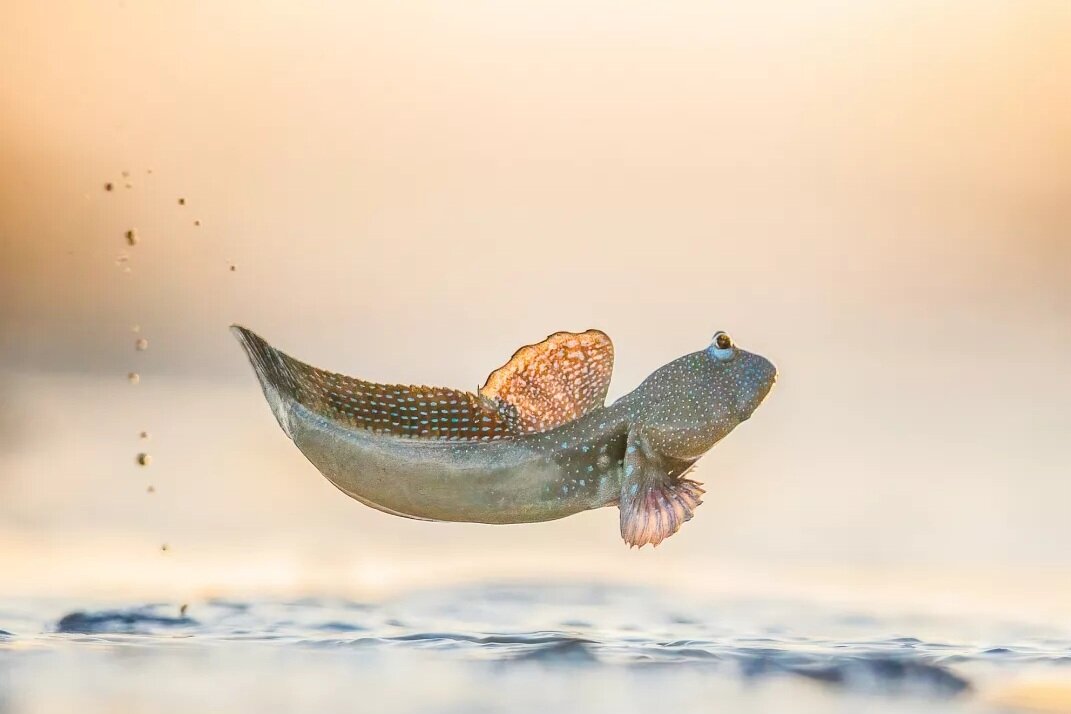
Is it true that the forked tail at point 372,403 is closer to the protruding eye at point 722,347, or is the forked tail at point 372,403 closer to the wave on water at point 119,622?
the protruding eye at point 722,347

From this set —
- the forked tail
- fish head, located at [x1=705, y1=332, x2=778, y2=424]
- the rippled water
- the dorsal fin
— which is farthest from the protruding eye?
the rippled water

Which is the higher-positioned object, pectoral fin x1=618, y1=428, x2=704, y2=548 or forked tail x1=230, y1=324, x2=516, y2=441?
forked tail x1=230, y1=324, x2=516, y2=441

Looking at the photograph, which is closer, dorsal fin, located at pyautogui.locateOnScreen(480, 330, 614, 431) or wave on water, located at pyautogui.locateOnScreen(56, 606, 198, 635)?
dorsal fin, located at pyautogui.locateOnScreen(480, 330, 614, 431)

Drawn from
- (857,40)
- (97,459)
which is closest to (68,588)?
(97,459)

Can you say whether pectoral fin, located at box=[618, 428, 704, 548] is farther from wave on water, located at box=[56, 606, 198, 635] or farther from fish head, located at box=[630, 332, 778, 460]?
wave on water, located at box=[56, 606, 198, 635]

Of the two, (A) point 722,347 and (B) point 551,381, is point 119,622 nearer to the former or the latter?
(B) point 551,381

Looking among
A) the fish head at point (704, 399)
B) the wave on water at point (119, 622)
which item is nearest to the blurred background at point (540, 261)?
the wave on water at point (119, 622)

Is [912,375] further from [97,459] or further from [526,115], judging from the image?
[97,459]

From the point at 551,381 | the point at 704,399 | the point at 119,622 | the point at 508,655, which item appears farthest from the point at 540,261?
→ the point at 119,622

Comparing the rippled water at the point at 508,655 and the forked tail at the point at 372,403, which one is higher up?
the forked tail at the point at 372,403
